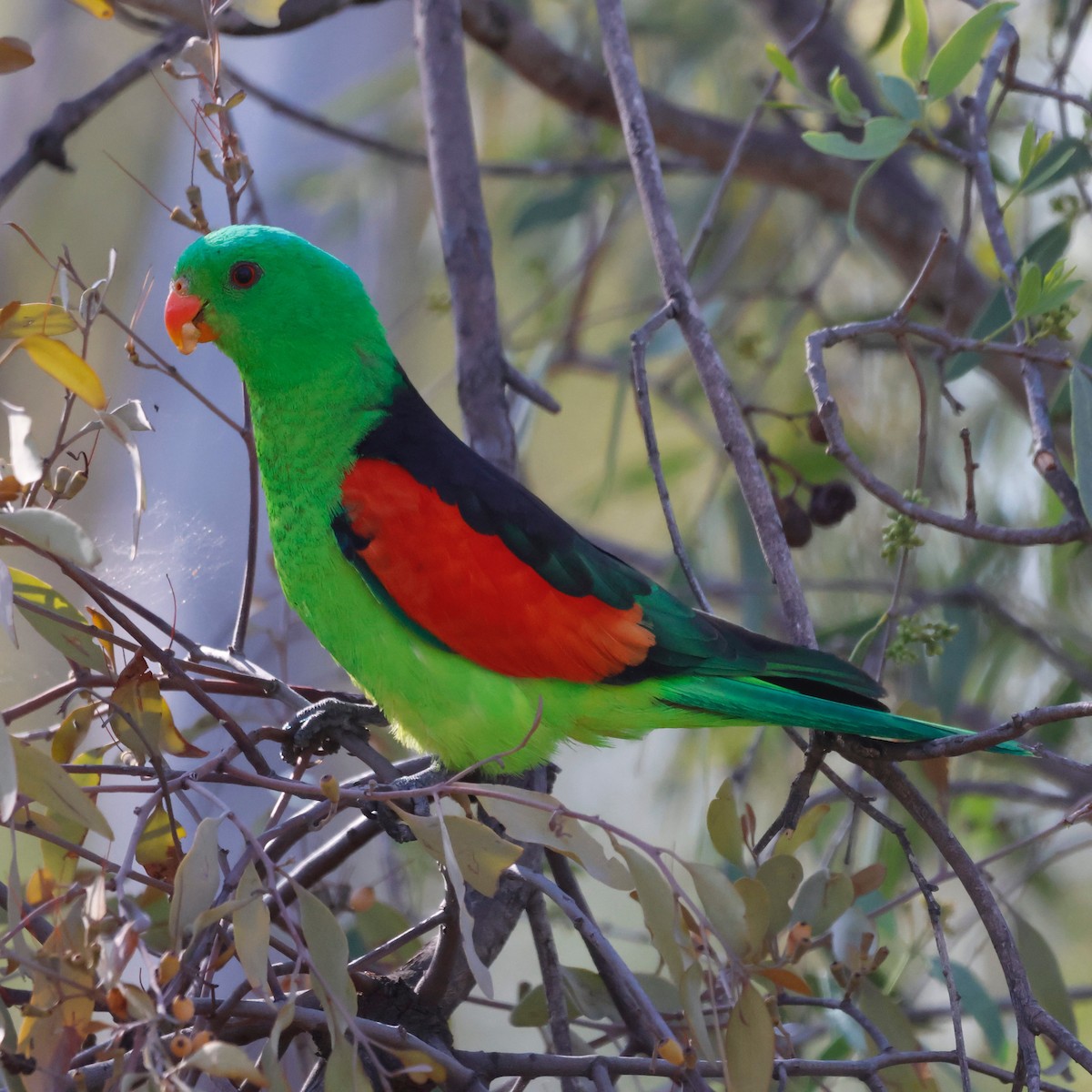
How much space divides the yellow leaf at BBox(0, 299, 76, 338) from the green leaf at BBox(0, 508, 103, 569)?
8.7 inches

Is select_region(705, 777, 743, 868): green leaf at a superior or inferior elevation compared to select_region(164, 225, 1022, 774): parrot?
inferior

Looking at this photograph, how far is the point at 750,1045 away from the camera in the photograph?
1.04 m

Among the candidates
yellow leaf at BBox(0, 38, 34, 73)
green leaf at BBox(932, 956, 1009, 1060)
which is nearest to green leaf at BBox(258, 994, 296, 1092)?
yellow leaf at BBox(0, 38, 34, 73)

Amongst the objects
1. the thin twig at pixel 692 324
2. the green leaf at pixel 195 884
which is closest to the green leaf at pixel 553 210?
the thin twig at pixel 692 324

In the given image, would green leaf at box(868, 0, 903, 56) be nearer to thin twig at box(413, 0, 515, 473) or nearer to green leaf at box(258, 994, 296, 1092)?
thin twig at box(413, 0, 515, 473)

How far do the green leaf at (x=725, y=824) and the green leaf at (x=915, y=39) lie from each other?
923 mm

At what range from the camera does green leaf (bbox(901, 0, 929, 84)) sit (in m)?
1.53

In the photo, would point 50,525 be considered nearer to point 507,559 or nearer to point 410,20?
point 507,559

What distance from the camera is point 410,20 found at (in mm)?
2947

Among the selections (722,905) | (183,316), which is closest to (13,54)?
(183,316)

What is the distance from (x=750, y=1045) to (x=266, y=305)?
1057 mm

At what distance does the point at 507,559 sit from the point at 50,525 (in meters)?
0.71

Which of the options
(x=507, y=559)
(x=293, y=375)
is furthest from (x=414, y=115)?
(x=507, y=559)

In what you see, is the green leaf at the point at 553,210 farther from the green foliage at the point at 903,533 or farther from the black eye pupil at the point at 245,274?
the green foliage at the point at 903,533
